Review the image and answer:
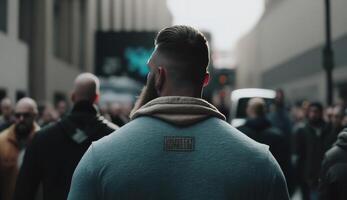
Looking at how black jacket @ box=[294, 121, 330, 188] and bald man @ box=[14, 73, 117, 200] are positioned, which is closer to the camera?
bald man @ box=[14, 73, 117, 200]

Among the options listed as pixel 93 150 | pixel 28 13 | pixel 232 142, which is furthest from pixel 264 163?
pixel 28 13

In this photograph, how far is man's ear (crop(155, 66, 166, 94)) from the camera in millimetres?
2357

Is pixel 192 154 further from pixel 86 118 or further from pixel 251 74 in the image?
pixel 251 74

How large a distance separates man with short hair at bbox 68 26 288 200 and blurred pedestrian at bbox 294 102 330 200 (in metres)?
8.06

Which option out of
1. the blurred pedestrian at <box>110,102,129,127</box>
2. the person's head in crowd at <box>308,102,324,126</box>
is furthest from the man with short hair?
the blurred pedestrian at <box>110,102,129,127</box>

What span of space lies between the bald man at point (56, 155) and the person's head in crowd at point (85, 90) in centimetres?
18

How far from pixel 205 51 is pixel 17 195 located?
2.90 metres

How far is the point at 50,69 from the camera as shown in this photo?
26.4 meters

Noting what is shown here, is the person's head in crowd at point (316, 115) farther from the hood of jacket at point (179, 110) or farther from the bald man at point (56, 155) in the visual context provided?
the hood of jacket at point (179, 110)

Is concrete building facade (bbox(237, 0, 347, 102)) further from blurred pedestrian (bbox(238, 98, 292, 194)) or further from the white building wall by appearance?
blurred pedestrian (bbox(238, 98, 292, 194))

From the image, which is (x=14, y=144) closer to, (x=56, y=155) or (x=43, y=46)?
(x=56, y=155)

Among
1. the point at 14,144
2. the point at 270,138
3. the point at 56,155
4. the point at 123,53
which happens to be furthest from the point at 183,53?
the point at 123,53

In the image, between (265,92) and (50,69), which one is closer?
(265,92)

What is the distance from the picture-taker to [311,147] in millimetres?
10367
